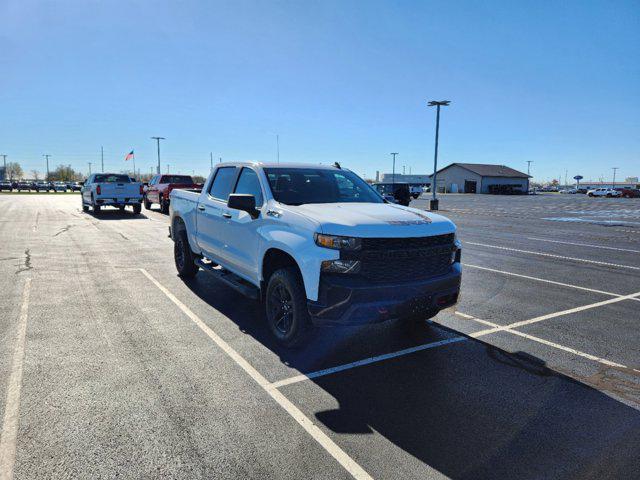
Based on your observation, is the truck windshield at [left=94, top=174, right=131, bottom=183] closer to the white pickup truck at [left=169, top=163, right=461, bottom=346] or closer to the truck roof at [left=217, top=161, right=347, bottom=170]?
the truck roof at [left=217, top=161, right=347, bottom=170]

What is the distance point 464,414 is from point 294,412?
130 cm

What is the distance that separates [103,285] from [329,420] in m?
5.39

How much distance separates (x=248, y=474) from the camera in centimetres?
271

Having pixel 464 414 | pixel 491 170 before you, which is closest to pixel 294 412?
pixel 464 414

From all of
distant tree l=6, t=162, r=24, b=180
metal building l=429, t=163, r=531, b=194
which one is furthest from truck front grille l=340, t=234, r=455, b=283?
distant tree l=6, t=162, r=24, b=180

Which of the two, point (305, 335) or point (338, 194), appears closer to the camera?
point (305, 335)

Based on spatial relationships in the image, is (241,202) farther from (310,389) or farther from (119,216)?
(119,216)

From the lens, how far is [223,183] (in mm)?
6547

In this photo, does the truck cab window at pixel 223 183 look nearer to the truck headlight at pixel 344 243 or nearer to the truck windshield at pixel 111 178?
the truck headlight at pixel 344 243

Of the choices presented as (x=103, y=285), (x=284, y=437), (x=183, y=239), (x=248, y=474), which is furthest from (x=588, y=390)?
(x=103, y=285)

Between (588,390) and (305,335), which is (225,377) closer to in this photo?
(305,335)

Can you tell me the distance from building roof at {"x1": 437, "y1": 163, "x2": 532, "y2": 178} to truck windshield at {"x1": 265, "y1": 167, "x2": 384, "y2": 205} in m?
84.9

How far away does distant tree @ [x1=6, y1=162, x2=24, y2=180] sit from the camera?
18027cm

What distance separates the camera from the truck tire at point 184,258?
25.5ft
